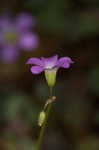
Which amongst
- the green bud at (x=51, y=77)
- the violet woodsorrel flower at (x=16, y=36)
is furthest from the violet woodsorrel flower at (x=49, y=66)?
the violet woodsorrel flower at (x=16, y=36)

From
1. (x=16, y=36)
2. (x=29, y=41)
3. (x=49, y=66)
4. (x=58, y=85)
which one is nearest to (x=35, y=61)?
(x=49, y=66)

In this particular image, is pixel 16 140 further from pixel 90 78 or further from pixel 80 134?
pixel 90 78

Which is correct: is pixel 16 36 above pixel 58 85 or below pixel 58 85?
above

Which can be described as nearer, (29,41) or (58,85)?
(58,85)

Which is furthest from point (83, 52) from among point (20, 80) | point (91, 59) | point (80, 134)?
point (80, 134)

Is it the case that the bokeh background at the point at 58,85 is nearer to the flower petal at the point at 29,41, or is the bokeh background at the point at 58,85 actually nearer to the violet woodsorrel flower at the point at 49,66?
the flower petal at the point at 29,41

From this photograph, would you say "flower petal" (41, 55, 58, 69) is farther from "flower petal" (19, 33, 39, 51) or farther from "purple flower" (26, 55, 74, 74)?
"flower petal" (19, 33, 39, 51)

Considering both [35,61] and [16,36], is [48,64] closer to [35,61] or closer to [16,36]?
[35,61]
